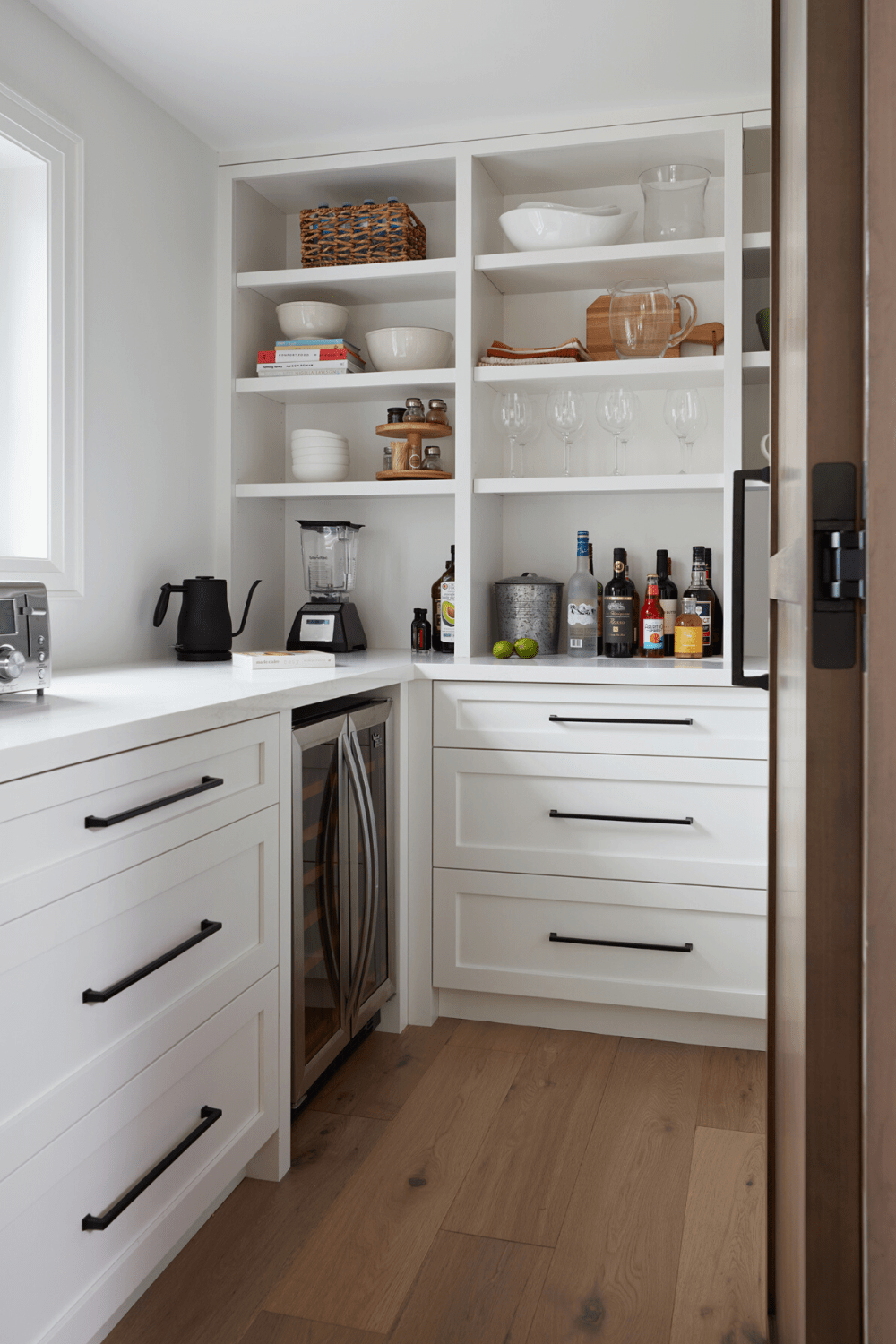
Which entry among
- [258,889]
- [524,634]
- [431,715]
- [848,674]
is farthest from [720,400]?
[848,674]

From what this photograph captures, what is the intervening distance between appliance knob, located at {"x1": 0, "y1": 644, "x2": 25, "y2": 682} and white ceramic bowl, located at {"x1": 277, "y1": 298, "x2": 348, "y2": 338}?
162cm

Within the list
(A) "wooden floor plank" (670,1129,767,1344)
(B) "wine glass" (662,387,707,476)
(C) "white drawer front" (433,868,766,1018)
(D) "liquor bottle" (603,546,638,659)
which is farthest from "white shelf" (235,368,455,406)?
(A) "wooden floor plank" (670,1129,767,1344)

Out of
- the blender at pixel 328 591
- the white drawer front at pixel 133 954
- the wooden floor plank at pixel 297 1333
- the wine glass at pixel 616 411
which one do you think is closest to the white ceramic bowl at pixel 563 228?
the wine glass at pixel 616 411

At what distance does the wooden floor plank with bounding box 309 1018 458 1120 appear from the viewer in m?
2.07

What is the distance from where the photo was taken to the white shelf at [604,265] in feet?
8.38

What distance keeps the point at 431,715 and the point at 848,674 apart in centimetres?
189

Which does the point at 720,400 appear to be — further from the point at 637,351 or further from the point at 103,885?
the point at 103,885

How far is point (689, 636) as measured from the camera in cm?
263

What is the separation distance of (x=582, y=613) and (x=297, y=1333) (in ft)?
5.86

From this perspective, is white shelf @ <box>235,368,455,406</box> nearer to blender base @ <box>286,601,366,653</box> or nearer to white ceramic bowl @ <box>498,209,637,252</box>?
white ceramic bowl @ <box>498,209,637,252</box>

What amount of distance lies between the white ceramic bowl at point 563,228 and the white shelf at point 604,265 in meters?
0.03

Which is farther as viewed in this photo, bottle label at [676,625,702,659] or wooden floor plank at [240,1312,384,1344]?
bottle label at [676,625,702,659]

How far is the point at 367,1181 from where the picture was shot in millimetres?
1800

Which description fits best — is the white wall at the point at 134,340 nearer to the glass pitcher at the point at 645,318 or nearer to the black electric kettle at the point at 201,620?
the black electric kettle at the point at 201,620
